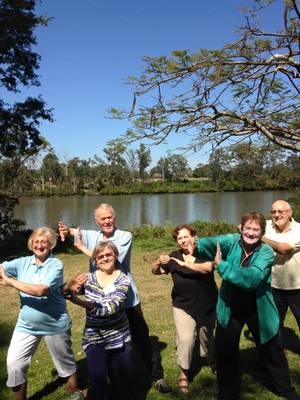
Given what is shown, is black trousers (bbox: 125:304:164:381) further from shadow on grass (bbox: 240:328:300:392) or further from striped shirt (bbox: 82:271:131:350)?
shadow on grass (bbox: 240:328:300:392)

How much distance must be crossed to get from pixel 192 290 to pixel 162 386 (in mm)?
907

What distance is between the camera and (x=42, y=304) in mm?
2896

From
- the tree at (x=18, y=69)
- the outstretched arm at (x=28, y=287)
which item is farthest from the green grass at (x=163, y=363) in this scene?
the tree at (x=18, y=69)

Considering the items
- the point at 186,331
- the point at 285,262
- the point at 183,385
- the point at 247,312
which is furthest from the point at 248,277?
the point at 183,385

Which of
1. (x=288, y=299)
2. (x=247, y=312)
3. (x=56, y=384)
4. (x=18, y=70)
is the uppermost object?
(x=18, y=70)

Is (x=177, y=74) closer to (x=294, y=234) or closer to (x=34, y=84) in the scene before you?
(x=294, y=234)

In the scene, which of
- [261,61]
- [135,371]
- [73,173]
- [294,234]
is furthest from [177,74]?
[73,173]

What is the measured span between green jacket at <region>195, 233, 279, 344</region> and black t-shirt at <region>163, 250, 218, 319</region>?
38 cm

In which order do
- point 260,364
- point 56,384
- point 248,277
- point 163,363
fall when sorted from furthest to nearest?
point 163,363 < point 260,364 < point 56,384 < point 248,277

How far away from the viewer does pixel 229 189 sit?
6662 centimetres

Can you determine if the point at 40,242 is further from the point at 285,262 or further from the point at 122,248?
the point at 285,262

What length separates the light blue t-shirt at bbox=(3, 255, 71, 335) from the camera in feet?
9.36

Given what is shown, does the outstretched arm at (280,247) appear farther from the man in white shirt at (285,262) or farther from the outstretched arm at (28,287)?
the outstretched arm at (28,287)

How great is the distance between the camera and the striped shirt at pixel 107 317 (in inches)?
106
